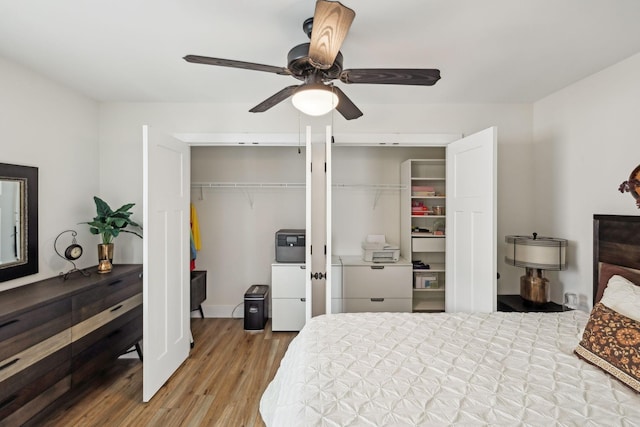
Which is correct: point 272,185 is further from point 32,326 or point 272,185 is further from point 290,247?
point 32,326

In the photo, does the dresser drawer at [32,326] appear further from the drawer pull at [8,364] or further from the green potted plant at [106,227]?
the green potted plant at [106,227]

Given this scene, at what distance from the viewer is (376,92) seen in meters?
2.71

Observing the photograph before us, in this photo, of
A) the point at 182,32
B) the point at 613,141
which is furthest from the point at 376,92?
the point at 613,141

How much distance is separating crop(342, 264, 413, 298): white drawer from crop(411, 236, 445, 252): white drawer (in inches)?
12.7

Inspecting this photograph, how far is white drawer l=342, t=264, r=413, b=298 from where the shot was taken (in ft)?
11.1

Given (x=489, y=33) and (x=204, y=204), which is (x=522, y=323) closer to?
(x=489, y=33)

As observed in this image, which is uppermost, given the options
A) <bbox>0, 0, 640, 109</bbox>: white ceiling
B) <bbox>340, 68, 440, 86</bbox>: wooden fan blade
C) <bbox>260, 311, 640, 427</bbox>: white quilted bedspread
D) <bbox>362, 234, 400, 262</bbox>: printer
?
<bbox>0, 0, 640, 109</bbox>: white ceiling

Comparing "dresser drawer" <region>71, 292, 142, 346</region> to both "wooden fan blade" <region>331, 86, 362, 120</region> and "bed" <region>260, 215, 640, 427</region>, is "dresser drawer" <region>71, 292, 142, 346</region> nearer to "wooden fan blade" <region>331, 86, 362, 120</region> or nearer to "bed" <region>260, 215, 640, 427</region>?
"bed" <region>260, 215, 640, 427</region>

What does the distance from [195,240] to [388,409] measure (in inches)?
111

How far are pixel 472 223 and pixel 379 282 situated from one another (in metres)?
1.26

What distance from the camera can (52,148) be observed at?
2.46 m

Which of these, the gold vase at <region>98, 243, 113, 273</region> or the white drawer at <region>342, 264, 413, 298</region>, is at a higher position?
the gold vase at <region>98, 243, 113, 273</region>

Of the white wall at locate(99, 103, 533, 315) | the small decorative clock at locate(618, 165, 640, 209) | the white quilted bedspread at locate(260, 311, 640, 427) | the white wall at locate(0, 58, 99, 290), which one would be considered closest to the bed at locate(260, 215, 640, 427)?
the white quilted bedspread at locate(260, 311, 640, 427)

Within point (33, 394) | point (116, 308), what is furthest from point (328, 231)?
point (33, 394)
